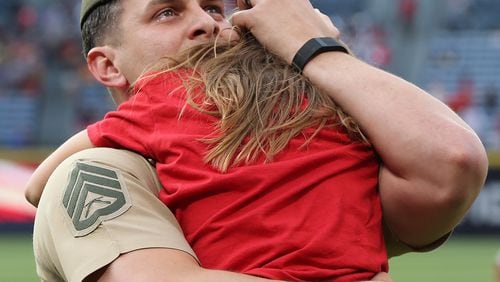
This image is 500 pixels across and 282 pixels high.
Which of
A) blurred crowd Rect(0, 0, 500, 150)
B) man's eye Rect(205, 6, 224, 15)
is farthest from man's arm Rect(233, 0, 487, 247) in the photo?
blurred crowd Rect(0, 0, 500, 150)

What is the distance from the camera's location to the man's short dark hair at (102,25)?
2.65 meters

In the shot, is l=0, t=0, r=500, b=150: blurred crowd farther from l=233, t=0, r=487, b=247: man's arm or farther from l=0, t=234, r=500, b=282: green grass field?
l=233, t=0, r=487, b=247: man's arm

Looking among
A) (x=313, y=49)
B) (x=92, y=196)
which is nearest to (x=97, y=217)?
(x=92, y=196)

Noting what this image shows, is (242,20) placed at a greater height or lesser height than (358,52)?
greater

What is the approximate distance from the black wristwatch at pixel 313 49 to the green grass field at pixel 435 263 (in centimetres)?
841

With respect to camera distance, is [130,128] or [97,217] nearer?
[97,217]

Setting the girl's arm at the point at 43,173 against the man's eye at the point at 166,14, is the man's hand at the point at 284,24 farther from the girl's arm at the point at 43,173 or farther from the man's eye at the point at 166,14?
the girl's arm at the point at 43,173

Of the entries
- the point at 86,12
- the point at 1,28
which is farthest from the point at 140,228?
the point at 1,28

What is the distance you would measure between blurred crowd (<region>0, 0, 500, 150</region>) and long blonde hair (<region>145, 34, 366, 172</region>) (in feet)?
51.3

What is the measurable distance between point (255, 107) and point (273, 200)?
0.68ft

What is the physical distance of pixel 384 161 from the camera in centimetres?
216

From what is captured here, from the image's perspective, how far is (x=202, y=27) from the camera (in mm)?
2512

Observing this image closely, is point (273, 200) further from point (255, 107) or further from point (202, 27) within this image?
point (202, 27)

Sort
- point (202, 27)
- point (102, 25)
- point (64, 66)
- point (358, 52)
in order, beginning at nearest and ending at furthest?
point (202, 27)
point (102, 25)
point (358, 52)
point (64, 66)
